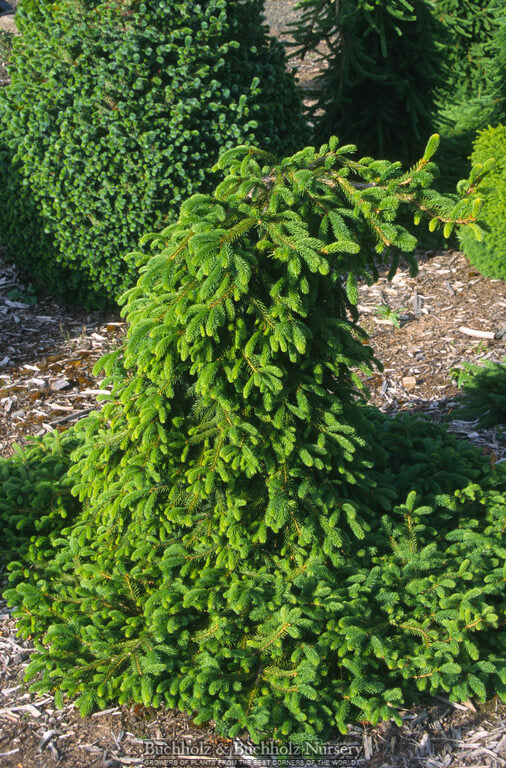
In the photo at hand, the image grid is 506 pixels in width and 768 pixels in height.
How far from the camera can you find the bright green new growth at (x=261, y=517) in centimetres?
274

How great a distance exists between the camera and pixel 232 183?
2.95m

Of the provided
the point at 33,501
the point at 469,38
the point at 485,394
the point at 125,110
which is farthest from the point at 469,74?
the point at 33,501

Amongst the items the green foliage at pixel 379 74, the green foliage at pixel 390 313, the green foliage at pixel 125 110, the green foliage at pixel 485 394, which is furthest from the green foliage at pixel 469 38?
the green foliage at pixel 485 394

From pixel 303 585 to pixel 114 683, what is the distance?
2.79 feet

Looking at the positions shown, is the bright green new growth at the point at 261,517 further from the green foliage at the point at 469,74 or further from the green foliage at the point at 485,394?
the green foliage at the point at 469,74

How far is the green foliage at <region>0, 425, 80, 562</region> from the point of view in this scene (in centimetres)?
360

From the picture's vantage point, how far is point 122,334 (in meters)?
5.60

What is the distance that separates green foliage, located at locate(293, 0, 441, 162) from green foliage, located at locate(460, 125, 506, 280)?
3.09 feet

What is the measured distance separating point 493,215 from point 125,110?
2.97 metres

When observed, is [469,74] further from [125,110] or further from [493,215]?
[125,110]

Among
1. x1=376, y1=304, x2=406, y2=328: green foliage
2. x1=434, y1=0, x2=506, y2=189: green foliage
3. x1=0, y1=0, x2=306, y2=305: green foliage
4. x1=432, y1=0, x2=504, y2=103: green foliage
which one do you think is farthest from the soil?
x1=432, y1=0, x2=504, y2=103: green foliage

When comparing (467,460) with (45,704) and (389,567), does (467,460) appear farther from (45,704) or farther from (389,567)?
(45,704)

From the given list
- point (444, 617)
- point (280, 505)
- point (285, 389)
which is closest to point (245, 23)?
point (285, 389)

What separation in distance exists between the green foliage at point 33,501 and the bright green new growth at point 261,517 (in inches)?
10.5
